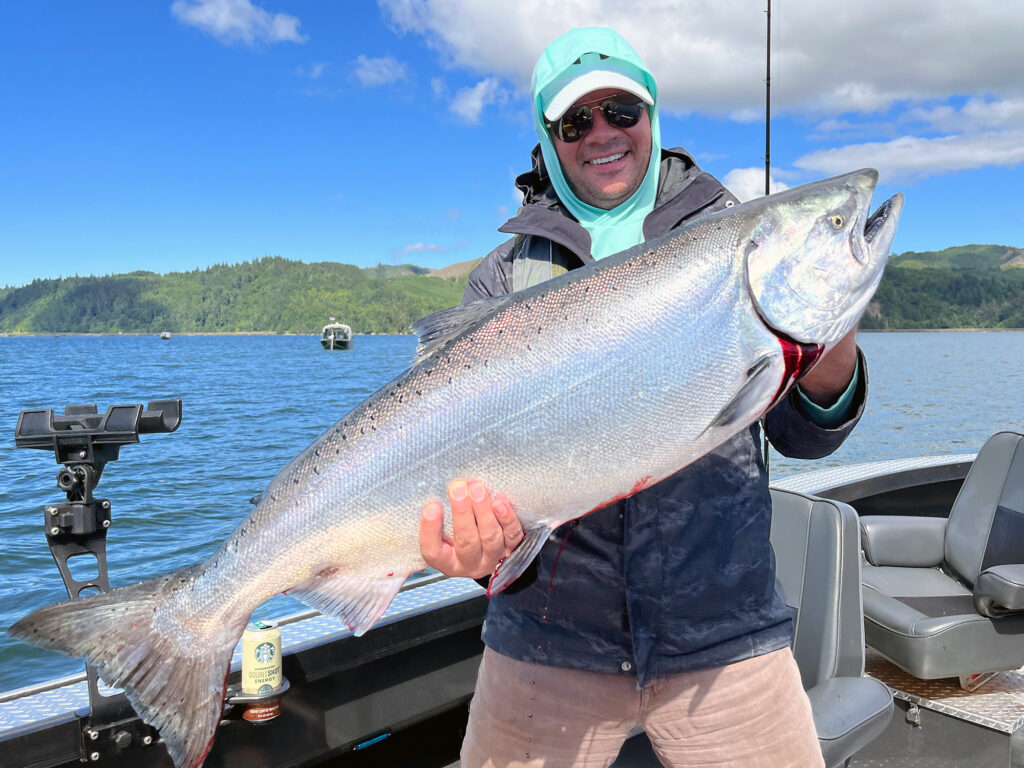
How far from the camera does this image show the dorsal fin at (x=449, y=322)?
2.20 metres

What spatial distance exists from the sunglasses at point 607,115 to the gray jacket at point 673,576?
14.3 inches

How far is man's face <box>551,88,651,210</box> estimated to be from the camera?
8.54 feet

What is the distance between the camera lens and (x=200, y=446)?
21516 mm

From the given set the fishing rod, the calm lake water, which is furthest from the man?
the calm lake water

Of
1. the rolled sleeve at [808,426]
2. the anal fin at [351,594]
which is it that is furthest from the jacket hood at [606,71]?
the anal fin at [351,594]

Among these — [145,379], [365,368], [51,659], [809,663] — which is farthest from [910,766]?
[365,368]

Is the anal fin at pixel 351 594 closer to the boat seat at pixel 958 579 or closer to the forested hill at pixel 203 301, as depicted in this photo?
the boat seat at pixel 958 579

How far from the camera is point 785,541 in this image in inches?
147

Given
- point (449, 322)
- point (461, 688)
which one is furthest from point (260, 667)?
point (449, 322)

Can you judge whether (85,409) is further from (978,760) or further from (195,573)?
(978,760)

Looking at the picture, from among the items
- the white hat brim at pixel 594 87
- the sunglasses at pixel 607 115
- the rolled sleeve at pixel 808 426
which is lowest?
the rolled sleeve at pixel 808 426

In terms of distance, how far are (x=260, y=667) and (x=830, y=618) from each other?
96.0 inches

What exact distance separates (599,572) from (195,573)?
1.15m

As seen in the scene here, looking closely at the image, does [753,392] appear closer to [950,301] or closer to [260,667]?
[260,667]
